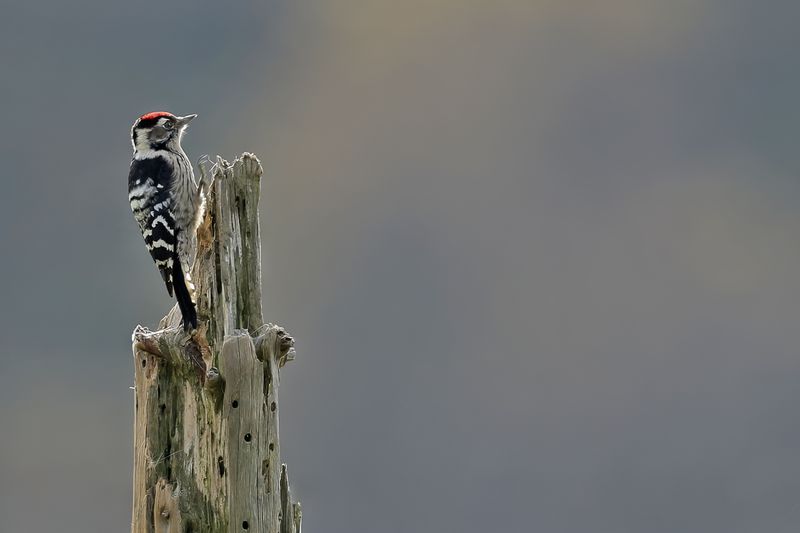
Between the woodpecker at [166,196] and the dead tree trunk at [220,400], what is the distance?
0.64m

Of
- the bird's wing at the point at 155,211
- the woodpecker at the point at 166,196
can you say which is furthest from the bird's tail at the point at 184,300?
the bird's wing at the point at 155,211

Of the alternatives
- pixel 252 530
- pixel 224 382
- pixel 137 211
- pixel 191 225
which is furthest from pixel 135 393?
pixel 137 211

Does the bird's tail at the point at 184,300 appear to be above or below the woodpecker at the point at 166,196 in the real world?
below

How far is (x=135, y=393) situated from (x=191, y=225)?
1457 mm

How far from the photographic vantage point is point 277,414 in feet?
12.7

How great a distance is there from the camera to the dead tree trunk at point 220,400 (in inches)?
148

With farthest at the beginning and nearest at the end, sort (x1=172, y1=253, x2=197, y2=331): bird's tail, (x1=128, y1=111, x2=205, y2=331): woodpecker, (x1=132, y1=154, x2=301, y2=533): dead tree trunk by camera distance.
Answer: (x1=128, y1=111, x2=205, y2=331): woodpecker → (x1=172, y1=253, x2=197, y2=331): bird's tail → (x1=132, y1=154, x2=301, y2=533): dead tree trunk

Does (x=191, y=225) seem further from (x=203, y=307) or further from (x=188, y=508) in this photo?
(x=188, y=508)

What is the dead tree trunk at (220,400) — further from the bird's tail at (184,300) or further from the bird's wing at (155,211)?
the bird's wing at (155,211)

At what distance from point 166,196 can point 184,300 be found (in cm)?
138

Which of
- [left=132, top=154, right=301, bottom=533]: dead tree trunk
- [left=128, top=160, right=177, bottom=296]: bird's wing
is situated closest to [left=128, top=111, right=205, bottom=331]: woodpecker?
[left=128, top=160, right=177, bottom=296]: bird's wing

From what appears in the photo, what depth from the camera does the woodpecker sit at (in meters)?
5.16

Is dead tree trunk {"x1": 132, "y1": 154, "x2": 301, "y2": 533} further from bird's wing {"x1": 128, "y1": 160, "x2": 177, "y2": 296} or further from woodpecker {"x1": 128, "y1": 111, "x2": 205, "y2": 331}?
bird's wing {"x1": 128, "y1": 160, "x2": 177, "y2": 296}

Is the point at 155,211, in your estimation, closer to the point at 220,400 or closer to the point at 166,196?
the point at 166,196
